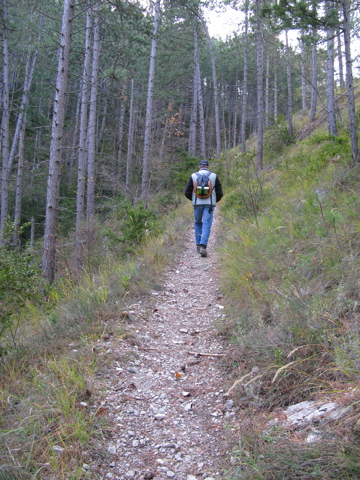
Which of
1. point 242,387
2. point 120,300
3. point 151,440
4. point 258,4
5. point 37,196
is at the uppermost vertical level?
point 258,4

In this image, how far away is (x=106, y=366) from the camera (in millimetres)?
3354

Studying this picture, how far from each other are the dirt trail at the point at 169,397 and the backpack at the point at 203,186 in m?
2.81

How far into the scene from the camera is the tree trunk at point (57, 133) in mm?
7203

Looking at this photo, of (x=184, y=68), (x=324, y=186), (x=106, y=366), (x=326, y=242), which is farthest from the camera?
(x=184, y=68)

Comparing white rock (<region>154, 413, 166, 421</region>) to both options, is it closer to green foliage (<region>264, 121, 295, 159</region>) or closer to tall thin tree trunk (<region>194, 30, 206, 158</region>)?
green foliage (<region>264, 121, 295, 159</region>)

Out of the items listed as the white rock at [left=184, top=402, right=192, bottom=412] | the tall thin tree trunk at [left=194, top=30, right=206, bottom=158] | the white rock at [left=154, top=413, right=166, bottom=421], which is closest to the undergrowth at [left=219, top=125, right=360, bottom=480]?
the white rock at [left=184, top=402, right=192, bottom=412]

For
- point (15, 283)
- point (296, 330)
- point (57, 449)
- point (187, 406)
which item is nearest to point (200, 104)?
point (15, 283)

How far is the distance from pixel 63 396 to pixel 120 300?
6.87ft

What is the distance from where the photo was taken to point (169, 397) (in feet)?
10.3

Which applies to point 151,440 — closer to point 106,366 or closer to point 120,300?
point 106,366

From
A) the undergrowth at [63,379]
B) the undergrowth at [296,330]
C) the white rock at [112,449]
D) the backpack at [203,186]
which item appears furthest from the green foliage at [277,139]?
the white rock at [112,449]

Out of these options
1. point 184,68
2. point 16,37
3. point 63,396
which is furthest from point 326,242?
point 184,68

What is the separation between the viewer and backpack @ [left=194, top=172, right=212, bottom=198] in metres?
7.28

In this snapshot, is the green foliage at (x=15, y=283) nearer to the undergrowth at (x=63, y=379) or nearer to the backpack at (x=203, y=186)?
the undergrowth at (x=63, y=379)
